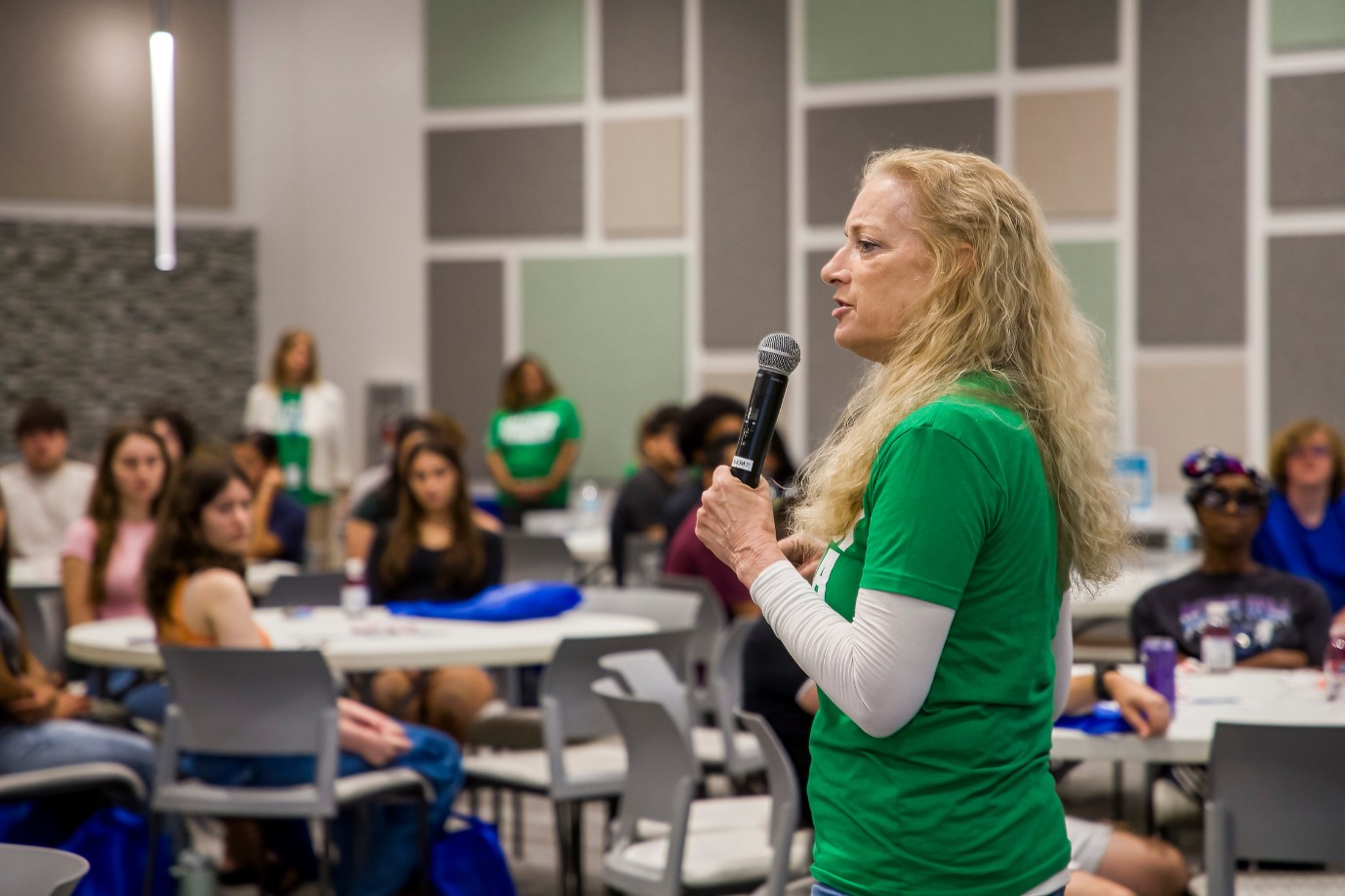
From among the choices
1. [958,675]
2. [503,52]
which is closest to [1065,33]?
[503,52]

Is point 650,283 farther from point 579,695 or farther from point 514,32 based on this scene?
point 579,695

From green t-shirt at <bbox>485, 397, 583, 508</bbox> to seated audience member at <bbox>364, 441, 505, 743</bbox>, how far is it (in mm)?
3254

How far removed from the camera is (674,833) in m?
3.22

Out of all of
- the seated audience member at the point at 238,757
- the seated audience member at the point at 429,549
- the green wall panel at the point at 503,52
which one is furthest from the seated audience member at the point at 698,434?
the green wall panel at the point at 503,52

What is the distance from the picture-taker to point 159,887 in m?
3.84

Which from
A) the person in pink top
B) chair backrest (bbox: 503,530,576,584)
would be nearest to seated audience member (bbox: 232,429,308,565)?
chair backrest (bbox: 503,530,576,584)

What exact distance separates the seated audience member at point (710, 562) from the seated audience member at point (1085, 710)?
1.78m

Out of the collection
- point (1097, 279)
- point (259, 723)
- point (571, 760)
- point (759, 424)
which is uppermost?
point (1097, 279)

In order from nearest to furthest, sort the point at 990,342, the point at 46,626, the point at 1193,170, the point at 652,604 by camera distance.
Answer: the point at 990,342 < the point at 652,604 < the point at 46,626 < the point at 1193,170

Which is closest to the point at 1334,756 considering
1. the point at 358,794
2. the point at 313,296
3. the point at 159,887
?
the point at 358,794

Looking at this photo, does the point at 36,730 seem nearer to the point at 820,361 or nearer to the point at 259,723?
the point at 259,723

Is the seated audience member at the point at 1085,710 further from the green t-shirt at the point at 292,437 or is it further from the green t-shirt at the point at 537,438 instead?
the green t-shirt at the point at 292,437

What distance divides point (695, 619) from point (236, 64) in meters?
7.12

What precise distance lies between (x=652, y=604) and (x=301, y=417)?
17.3 feet
